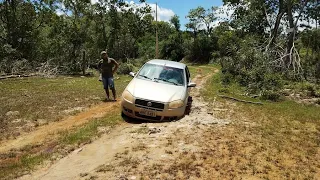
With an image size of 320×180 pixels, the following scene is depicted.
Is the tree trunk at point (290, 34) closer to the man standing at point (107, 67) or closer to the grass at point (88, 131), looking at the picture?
the man standing at point (107, 67)

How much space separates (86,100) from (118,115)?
3.16 metres

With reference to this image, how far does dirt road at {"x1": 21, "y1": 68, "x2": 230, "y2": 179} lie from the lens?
4.89m

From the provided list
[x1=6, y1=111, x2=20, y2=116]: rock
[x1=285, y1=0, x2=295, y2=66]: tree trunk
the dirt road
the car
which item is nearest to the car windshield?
the car

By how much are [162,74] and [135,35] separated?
31651mm

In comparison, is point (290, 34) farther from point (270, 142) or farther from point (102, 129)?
point (102, 129)

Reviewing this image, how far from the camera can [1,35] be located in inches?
1013

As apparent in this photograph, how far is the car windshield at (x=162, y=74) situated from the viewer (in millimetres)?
9461

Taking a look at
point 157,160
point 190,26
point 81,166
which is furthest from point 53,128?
point 190,26

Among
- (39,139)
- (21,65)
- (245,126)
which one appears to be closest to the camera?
(39,139)

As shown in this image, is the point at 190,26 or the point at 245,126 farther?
the point at 190,26

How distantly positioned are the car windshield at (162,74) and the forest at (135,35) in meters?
6.07

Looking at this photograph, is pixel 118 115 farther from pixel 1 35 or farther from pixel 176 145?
pixel 1 35

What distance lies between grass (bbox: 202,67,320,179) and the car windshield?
5.77 feet

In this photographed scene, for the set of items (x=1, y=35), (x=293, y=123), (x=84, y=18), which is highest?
(x=84, y=18)
